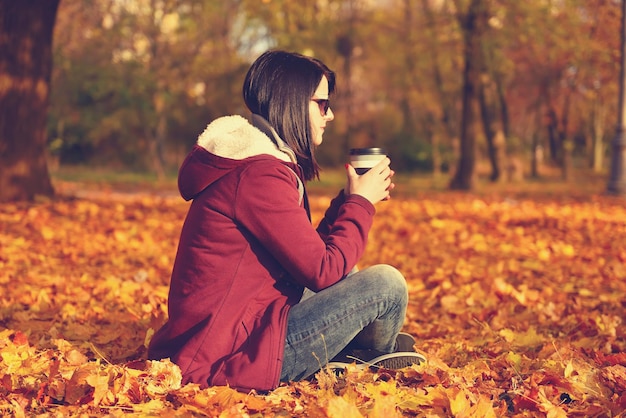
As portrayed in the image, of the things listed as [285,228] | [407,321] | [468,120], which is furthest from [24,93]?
[468,120]

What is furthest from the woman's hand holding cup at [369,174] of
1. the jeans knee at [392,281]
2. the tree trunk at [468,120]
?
the tree trunk at [468,120]

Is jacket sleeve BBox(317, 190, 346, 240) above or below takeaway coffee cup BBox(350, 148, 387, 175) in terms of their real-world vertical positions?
below

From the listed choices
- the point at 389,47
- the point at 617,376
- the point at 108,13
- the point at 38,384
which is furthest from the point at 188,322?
the point at 389,47

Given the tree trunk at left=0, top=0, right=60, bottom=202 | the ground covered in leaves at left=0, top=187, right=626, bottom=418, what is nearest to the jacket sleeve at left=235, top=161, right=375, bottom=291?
the ground covered in leaves at left=0, top=187, right=626, bottom=418

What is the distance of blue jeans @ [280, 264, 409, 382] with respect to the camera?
289 cm

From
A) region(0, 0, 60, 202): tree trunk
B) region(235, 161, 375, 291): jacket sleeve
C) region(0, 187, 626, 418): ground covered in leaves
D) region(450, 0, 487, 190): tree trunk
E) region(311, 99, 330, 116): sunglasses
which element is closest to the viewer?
region(235, 161, 375, 291): jacket sleeve

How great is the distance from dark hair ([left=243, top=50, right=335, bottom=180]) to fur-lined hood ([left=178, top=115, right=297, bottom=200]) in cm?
5

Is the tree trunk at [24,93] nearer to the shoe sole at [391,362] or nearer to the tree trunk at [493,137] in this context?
the shoe sole at [391,362]

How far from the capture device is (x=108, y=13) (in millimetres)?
19031

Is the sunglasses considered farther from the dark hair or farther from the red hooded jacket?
the red hooded jacket

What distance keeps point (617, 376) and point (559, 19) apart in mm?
13649

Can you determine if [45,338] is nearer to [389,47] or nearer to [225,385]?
[225,385]

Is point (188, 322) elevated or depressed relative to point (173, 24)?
depressed

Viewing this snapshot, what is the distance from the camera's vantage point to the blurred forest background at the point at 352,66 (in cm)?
1543
